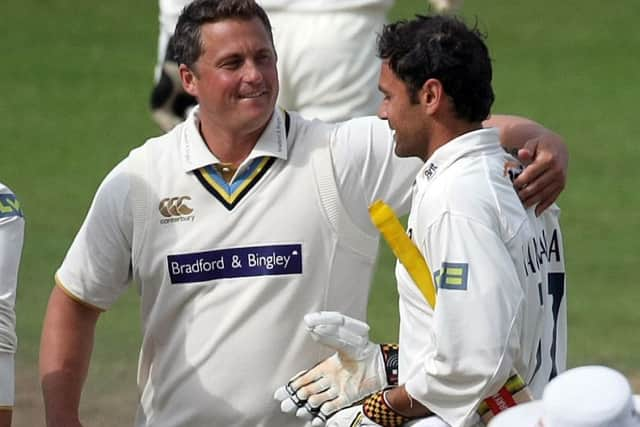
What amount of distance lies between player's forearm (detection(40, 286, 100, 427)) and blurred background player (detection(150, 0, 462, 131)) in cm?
232

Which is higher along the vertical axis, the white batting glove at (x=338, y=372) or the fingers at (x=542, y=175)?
the fingers at (x=542, y=175)

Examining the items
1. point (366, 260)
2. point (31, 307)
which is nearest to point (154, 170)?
point (366, 260)

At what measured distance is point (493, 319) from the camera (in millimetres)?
3904

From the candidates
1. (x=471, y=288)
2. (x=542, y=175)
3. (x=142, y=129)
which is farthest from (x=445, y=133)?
(x=142, y=129)

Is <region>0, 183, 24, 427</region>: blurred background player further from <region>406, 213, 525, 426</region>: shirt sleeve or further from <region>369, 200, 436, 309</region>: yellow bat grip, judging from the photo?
<region>406, 213, 525, 426</region>: shirt sleeve

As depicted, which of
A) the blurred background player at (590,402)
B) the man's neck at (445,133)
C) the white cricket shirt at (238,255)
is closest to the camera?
the blurred background player at (590,402)

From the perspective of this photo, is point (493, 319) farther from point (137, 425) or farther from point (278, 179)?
point (137, 425)

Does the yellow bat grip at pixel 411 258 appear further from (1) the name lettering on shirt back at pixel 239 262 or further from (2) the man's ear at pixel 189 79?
(2) the man's ear at pixel 189 79

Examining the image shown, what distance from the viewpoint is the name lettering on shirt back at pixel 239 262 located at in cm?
483

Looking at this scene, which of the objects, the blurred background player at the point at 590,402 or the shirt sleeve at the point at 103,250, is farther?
the shirt sleeve at the point at 103,250

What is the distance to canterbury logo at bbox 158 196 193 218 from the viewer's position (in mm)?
4867

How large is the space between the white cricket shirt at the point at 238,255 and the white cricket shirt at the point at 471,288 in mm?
669

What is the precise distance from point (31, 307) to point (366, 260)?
4.31 m

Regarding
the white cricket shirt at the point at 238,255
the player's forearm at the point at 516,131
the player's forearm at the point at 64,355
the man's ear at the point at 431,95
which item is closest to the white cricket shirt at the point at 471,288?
the man's ear at the point at 431,95
